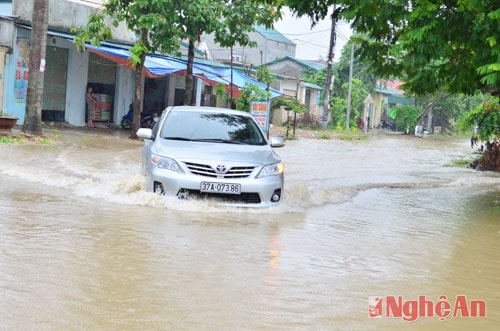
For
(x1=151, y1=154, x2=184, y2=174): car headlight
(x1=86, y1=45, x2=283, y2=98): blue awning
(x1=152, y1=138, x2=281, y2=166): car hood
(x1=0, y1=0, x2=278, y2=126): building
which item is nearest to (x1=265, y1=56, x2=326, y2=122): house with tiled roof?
(x1=86, y1=45, x2=283, y2=98): blue awning

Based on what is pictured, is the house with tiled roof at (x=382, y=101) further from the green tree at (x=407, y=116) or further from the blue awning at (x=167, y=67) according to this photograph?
the blue awning at (x=167, y=67)

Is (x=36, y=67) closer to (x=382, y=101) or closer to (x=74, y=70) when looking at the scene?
(x=74, y=70)

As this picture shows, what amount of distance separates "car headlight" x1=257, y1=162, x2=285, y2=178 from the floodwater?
0.47 m

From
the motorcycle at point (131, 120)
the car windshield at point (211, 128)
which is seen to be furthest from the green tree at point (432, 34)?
the motorcycle at point (131, 120)

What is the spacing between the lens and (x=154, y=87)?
92.9 feet

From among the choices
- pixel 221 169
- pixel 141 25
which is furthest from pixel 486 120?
pixel 221 169

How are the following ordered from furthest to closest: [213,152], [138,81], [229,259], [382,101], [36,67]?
[382,101] < [138,81] < [36,67] < [213,152] < [229,259]

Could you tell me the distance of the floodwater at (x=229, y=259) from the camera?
15.1 feet

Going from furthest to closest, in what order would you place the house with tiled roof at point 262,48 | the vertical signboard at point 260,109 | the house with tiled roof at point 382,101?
the house with tiled roof at point 382,101, the house with tiled roof at point 262,48, the vertical signboard at point 260,109

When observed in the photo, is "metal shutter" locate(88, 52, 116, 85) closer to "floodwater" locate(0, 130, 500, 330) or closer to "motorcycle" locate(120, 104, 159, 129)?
"motorcycle" locate(120, 104, 159, 129)

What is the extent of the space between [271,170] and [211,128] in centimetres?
128

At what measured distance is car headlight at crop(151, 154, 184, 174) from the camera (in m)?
8.54

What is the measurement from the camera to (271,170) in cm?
888

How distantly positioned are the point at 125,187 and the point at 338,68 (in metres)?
41.8
